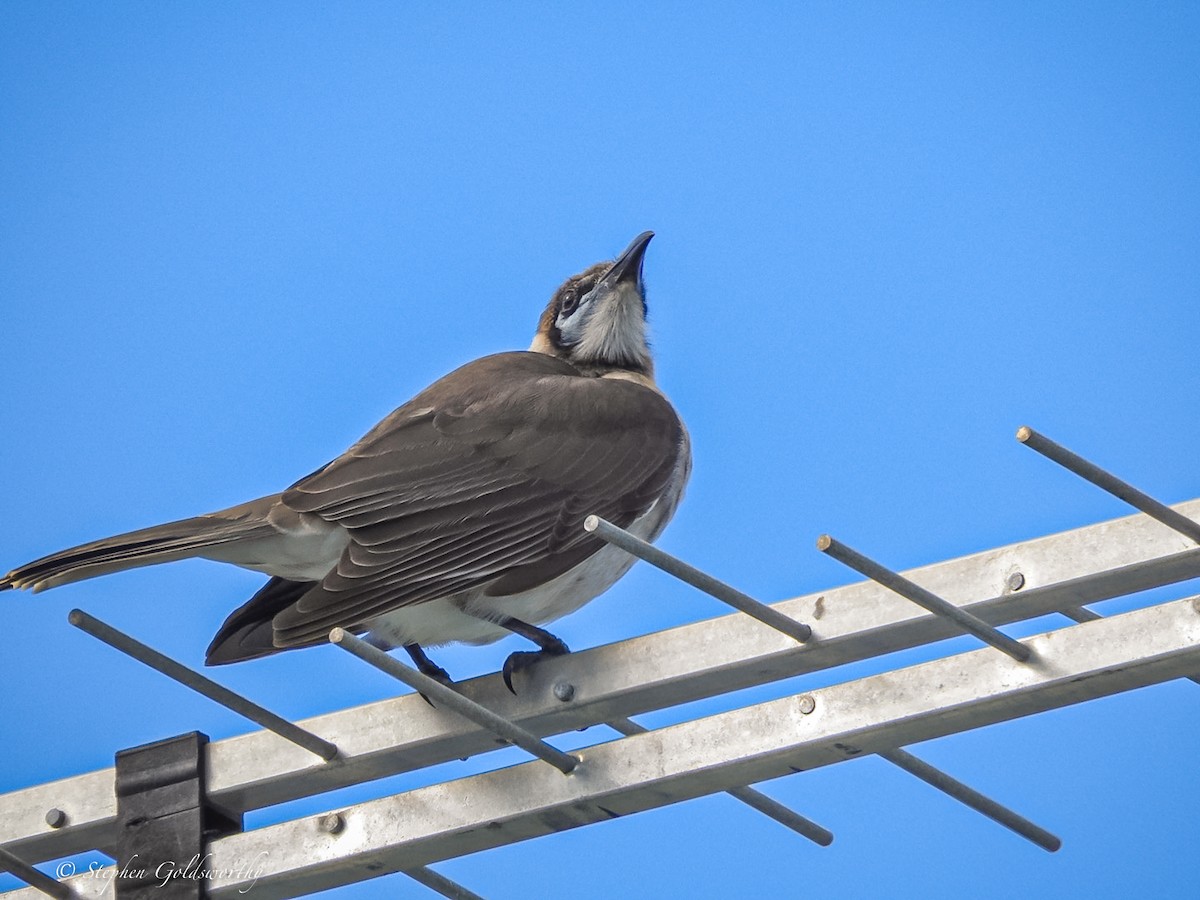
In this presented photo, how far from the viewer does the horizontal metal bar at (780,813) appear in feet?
15.5

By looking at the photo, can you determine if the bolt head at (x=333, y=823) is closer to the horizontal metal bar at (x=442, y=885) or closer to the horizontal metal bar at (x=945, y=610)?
the horizontal metal bar at (x=442, y=885)

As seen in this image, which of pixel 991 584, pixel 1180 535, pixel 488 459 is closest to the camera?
pixel 1180 535

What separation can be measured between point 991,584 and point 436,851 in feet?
5.04

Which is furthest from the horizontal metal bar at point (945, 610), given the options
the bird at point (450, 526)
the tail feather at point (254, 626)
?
the tail feather at point (254, 626)

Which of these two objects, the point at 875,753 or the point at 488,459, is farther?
the point at 488,459

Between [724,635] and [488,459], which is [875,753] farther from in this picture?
[488,459]

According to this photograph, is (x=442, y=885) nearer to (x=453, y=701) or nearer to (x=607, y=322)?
(x=453, y=701)

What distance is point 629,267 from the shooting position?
8.93m

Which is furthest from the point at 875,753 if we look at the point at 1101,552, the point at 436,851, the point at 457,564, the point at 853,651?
the point at 457,564

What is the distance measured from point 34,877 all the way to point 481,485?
2.06 meters

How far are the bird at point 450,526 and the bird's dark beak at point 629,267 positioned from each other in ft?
4.84

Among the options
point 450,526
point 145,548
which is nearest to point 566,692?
point 450,526

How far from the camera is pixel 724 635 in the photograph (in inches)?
170

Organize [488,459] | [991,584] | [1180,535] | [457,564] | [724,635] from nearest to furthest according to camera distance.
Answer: [1180,535]
[991,584]
[724,635]
[457,564]
[488,459]
